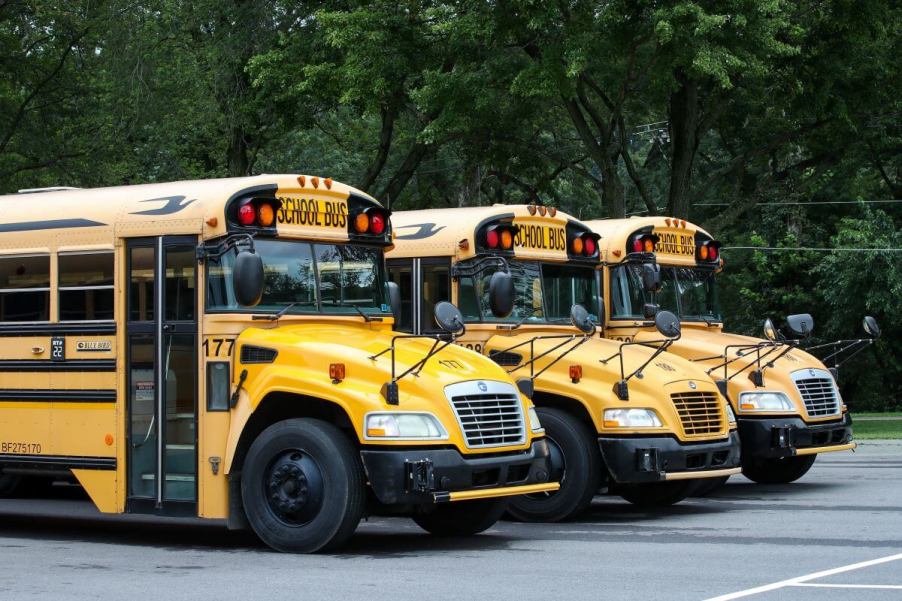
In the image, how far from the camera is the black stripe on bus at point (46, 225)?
11672 mm

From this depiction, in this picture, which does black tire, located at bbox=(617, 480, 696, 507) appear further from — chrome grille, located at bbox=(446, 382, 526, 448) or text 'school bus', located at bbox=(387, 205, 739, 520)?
chrome grille, located at bbox=(446, 382, 526, 448)

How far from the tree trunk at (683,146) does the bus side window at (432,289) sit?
14300 millimetres

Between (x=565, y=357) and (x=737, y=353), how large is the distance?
293cm

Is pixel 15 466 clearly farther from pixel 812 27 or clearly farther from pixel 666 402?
pixel 812 27

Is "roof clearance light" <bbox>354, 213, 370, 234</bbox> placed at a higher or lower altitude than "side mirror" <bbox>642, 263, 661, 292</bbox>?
higher

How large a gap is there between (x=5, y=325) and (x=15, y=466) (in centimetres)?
114

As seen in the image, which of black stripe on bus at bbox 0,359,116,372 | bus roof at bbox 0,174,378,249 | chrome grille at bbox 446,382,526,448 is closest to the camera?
chrome grille at bbox 446,382,526,448

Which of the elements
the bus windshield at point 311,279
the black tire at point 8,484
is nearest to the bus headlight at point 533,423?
the bus windshield at point 311,279

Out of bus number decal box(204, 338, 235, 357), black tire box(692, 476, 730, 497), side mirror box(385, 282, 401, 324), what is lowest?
black tire box(692, 476, 730, 497)

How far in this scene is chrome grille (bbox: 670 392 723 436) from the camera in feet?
41.9

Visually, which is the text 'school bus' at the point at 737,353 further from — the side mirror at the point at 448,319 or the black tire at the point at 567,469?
the side mirror at the point at 448,319

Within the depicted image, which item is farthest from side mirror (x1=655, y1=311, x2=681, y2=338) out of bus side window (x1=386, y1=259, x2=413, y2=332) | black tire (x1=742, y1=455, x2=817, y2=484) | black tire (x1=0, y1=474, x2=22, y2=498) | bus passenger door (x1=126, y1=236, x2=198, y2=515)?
black tire (x1=0, y1=474, x2=22, y2=498)

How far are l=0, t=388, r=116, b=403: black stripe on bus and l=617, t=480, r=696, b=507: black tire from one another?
5.08m

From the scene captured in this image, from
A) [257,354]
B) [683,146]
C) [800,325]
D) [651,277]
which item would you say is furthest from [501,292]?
[683,146]
